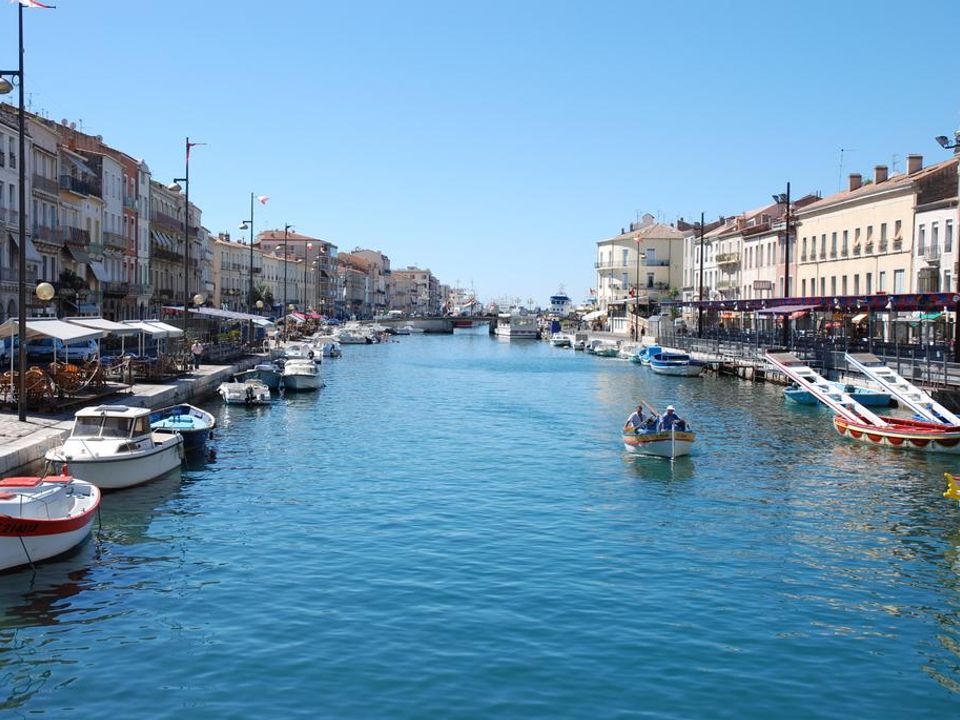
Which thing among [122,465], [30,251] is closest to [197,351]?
[30,251]

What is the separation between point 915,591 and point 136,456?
785 inches

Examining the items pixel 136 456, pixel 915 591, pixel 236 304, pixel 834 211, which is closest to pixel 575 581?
pixel 915 591

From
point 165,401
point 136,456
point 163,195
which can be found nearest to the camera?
point 136,456

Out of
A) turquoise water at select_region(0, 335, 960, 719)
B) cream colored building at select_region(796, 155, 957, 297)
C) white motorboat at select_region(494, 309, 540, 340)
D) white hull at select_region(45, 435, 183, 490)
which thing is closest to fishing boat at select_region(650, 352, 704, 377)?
cream colored building at select_region(796, 155, 957, 297)

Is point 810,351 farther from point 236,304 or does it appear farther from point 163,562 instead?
point 236,304

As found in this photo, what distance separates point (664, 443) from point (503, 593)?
17752mm

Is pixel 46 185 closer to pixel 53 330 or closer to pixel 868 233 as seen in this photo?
pixel 53 330

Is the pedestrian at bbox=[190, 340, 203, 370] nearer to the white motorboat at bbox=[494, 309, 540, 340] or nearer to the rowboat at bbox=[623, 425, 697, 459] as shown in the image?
the rowboat at bbox=[623, 425, 697, 459]

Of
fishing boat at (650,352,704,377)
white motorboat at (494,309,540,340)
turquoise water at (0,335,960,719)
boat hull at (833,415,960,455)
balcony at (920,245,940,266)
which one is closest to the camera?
turquoise water at (0,335,960,719)

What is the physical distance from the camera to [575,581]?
20531mm

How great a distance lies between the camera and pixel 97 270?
71812mm

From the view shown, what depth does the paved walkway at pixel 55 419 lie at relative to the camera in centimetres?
2736

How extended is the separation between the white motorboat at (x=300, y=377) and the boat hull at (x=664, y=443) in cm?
3025

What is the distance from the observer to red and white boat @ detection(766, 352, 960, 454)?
37406 millimetres
